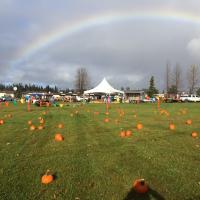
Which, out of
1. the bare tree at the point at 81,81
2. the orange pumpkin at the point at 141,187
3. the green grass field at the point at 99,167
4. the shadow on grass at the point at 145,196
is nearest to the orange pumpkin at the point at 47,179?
the green grass field at the point at 99,167

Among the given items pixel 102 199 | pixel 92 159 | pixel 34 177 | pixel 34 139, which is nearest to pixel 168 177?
pixel 102 199

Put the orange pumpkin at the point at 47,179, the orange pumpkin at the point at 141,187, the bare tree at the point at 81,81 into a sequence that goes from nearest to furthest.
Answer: the orange pumpkin at the point at 141,187, the orange pumpkin at the point at 47,179, the bare tree at the point at 81,81

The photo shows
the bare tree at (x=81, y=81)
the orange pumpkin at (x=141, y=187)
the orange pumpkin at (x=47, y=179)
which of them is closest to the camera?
the orange pumpkin at (x=141, y=187)

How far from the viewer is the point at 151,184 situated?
5891 mm

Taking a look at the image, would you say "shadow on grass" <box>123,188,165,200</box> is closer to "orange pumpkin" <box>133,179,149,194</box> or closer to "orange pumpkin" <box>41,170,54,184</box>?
"orange pumpkin" <box>133,179,149,194</box>

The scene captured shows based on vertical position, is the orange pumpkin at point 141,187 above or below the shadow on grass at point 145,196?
above

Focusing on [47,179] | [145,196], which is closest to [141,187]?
[145,196]

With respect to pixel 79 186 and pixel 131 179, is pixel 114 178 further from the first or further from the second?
pixel 79 186

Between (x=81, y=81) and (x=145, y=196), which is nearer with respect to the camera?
(x=145, y=196)

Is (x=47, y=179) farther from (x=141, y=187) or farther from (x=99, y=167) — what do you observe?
(x=141, y=187)

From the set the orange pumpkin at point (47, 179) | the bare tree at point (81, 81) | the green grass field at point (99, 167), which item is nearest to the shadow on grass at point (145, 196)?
the green grass field at point (99, 167)

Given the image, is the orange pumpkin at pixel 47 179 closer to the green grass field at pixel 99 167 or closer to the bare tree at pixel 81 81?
the green grass field at pixel 99 167

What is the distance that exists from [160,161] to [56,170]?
281 centimetres

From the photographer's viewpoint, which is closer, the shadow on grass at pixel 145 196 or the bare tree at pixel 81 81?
the shadow on grass at pixel 145 196
